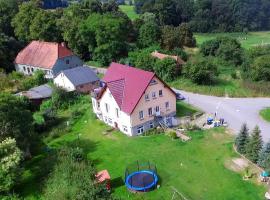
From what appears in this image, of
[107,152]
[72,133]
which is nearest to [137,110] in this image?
[107,152]

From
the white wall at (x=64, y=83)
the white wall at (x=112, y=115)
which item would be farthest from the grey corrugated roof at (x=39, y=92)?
the white wall at (x=112, y=115)

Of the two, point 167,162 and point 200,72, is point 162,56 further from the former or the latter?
point 167,162

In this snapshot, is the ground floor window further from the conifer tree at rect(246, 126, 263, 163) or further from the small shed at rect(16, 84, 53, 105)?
the small shed at rect(16, 84, 53, 105)

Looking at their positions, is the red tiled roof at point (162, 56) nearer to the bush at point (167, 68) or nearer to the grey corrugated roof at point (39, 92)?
the bush at point (167, 68)

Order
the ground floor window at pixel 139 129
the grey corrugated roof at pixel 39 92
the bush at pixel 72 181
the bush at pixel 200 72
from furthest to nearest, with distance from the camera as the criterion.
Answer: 1. the bush at pixel 200 72
2. the grey corrugated roof at pixel 39 92
3. the ground floor window at pixel 139 129
4. the bush at pixel 72 181

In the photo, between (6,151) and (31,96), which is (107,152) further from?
(31,96)
